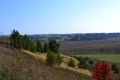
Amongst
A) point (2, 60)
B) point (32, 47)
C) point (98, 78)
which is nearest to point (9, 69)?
point (2, 60)

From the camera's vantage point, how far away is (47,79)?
9633 millimetres

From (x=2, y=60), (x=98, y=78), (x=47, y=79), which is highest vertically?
(x=2, y=60)

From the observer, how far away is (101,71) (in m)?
57.4

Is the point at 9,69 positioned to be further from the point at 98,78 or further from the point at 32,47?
the point at 32,47

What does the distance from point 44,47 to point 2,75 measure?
8905cm

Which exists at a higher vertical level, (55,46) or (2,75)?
(2,75)

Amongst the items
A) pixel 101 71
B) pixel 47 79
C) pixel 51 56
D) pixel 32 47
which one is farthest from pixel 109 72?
pixel 47 79

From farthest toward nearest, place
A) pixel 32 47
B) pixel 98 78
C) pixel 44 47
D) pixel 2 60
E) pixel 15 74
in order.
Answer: pixel 44 47
pixel 32 47
pixel 98 78
pixel 2 60
pixel 15 74

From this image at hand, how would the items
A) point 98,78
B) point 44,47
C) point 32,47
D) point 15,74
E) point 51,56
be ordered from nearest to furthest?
point 15,74 → point 98,78 → point 51,56 → point 32,47 → point 44,47

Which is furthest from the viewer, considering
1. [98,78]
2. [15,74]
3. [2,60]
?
[98,78]

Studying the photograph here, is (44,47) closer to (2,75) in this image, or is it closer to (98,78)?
(98,78)

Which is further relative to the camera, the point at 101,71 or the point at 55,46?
the point at 55,46

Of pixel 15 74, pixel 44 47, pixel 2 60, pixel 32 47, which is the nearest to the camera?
pixel 15 74

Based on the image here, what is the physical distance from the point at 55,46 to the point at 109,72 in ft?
140
